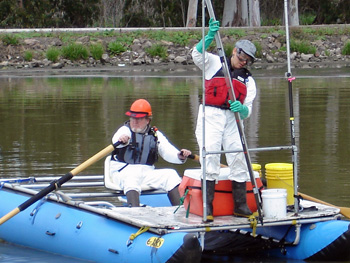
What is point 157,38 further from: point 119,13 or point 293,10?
point 119,13

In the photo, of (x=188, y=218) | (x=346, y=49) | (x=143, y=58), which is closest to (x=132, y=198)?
(x=188, y=218)

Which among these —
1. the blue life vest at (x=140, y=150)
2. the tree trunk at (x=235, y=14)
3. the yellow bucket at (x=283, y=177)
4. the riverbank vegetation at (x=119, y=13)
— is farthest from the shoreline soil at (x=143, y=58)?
the yellow bucket at (x=283, y=177)

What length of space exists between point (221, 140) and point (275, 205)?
0.72 metres

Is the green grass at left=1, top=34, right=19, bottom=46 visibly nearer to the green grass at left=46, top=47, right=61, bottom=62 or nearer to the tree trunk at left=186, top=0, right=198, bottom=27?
the green grass at left=46, top=47, right=61, bottom=62

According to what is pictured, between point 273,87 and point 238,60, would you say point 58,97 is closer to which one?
point 273,87

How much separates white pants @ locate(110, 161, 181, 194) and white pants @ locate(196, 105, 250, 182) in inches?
45.0

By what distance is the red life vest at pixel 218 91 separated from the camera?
295 inches

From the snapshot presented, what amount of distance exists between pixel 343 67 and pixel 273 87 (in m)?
9.23

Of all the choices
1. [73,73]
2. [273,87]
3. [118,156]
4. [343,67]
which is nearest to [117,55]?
[73,73]

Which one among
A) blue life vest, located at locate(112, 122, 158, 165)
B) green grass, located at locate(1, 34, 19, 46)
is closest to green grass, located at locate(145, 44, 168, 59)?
green grass, located at locate(1, 34, 19, 46)

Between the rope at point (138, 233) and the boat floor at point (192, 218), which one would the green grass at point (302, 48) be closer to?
the boat floor at point (192, 218)

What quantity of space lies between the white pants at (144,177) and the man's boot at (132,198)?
0.16 meters

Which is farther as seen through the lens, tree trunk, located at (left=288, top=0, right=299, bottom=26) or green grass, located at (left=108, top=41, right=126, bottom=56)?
tree trunk, located at (left=288, top=0, right=299, bottom=26)

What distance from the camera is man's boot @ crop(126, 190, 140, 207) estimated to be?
27.4 ft
